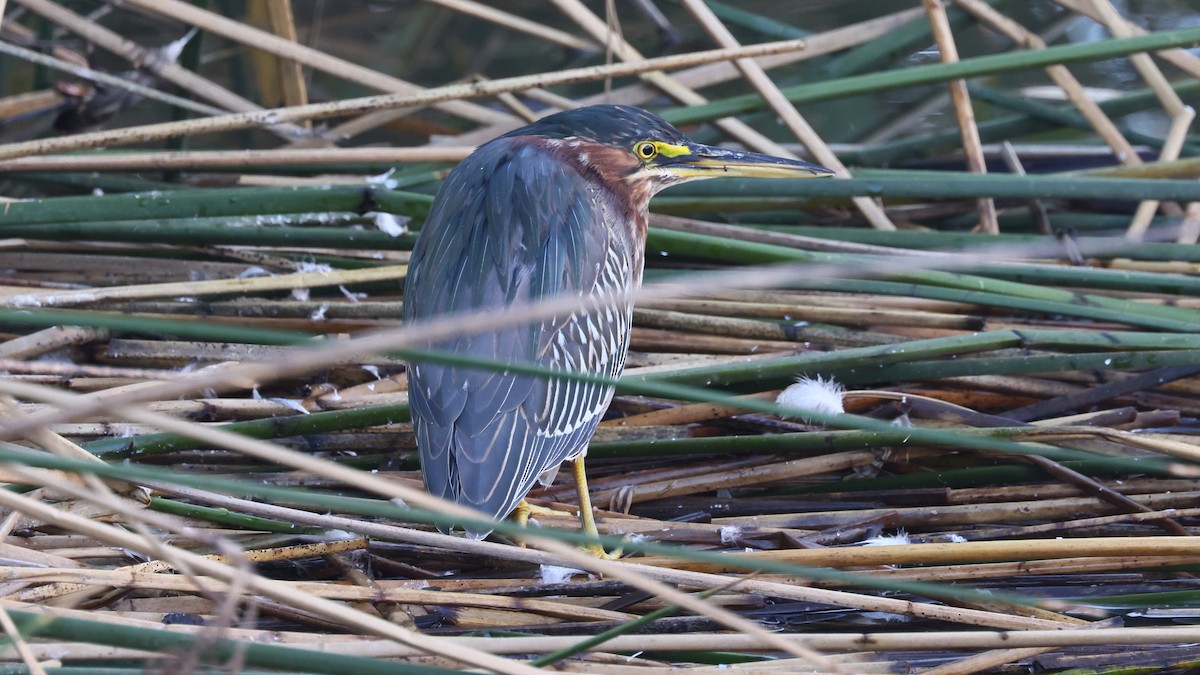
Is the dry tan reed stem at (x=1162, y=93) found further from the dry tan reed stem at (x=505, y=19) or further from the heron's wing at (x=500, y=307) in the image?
the heron's wing at (x=500, y=307)

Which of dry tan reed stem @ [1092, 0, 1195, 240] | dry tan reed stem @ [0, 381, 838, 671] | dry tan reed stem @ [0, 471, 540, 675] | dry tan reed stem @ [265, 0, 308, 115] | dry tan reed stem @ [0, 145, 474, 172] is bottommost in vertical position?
dry tan reed stem @ [0, 471, 540, 675]

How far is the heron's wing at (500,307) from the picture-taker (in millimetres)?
2262

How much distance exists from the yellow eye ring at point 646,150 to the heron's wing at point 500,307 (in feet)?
0.51

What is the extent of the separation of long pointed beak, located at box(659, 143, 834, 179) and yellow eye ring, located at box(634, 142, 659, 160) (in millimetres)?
26

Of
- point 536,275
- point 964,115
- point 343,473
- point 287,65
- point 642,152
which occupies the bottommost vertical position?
point 343,473

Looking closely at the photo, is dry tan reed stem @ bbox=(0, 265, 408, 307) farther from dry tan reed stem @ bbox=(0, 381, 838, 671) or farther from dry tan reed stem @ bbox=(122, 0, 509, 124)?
dry tan reed stem @ bbox=(0, 381, 838, 671)

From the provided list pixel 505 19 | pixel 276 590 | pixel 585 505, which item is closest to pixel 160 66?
pixel 505 19

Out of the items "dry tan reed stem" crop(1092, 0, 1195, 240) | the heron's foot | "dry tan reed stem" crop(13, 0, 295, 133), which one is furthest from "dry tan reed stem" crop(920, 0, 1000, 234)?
"dry tan reed stem" crop(13, 0, 295, 133)

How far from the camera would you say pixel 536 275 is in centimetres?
246

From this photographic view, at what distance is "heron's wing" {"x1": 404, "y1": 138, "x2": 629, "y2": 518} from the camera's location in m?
2.26

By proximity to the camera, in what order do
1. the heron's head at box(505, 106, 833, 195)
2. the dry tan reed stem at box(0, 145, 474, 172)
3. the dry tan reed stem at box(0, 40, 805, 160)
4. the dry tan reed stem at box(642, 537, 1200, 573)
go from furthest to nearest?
1. the dry tan reed stem at box(0, 145, 474, 172)
2. the dry tan reed stem at box(0, 40, 805, 160)
3. the heron's head at box(505, 106, 833, 195)
4. the dry tan reed stem at box(642, 537, 1200, 573)

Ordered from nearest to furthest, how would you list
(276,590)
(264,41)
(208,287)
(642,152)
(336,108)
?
1. (276,590)
2. (642,152)
3. (208,287)
4. (336,108)
5. (264,41)

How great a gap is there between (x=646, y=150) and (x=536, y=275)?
0.51 m

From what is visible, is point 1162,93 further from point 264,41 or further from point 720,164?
point 264,41
